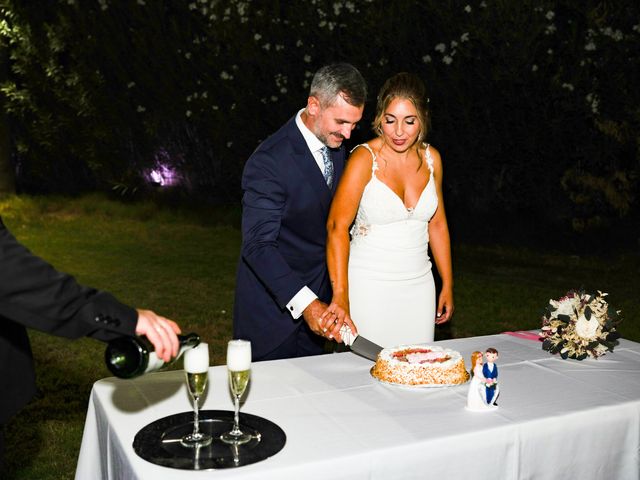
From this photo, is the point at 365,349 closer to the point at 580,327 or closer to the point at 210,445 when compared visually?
the point at 580,327

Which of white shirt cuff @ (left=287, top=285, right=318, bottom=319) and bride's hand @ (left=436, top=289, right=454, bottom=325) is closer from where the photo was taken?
white shirt cuff @ (left=287, top=285, right=318, bottom=319)

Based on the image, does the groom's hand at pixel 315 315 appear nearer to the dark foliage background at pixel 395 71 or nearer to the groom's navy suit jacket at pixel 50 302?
the groom's navy suit jacket at pixel 50 302

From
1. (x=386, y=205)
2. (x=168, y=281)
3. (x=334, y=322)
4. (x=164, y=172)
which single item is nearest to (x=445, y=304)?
(x=386, y=205)

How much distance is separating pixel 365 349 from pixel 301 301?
42 cm

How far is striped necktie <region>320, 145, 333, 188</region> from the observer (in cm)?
378

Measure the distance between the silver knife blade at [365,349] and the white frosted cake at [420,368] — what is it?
0.16 meters

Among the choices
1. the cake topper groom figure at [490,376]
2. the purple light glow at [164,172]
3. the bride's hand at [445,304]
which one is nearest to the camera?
the cake topper groom figure at [490,376]

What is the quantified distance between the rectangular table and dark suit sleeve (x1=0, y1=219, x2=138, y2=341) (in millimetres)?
393

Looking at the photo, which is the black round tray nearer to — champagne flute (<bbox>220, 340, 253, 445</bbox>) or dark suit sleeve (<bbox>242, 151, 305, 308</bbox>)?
champagne flute (<bbox>220, 340, 253, 445</bbox>)

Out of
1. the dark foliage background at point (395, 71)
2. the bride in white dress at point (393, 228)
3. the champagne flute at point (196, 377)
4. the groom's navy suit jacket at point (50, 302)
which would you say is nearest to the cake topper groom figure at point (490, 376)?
the champagne flute at point (196, 377)

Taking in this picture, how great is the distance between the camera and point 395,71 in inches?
439

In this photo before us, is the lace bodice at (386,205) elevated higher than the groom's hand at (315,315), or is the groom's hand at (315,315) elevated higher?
the lace bodice at (386,205)

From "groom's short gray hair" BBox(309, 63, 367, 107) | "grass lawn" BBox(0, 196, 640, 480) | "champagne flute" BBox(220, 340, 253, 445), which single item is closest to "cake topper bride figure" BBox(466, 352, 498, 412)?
"champagne flute" BBox(220, 340, 253, 445)

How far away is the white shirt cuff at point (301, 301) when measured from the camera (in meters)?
3.37
